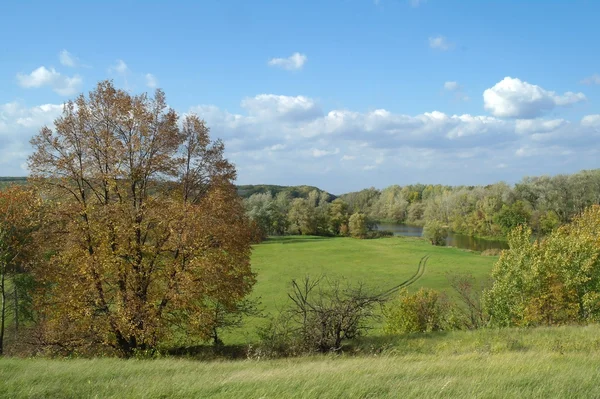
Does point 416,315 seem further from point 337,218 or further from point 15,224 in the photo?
point 337,218

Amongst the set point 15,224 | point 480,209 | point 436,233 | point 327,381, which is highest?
point 15,224

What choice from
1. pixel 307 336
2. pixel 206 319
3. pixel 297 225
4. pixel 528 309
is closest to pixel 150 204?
pixel 206 319

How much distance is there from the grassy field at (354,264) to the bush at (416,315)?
1047cm

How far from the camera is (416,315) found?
28469 mm

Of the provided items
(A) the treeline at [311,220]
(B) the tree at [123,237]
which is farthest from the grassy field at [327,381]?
(A) the treeline at [311,220]

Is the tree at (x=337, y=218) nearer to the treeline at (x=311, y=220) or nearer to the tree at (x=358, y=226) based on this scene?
the treeline at (x=311, y=220)

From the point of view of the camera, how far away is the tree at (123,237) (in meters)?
15.0

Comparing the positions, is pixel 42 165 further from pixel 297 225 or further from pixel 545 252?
pixel 297 225

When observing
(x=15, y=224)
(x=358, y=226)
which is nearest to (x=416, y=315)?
(x=15, y=224)

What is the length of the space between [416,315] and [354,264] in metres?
36.1

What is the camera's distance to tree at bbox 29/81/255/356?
14969 mm

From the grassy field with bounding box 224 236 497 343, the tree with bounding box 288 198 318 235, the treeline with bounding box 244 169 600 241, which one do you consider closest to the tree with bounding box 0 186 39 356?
the grassy field with bounding box 224 236 497 343

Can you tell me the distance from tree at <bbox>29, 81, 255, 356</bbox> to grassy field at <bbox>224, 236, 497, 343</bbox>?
16514mm

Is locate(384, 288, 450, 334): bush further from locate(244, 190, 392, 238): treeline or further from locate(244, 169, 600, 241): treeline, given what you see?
locate(244, 190, 392, 238): treeline
